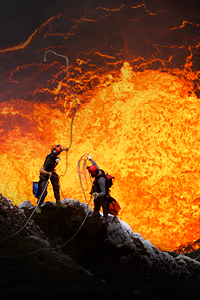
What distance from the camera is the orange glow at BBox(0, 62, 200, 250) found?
6414mm

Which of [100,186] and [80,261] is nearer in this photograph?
→ [80,261]

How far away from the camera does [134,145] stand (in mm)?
6750

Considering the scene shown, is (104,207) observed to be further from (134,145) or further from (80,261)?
(134,145)

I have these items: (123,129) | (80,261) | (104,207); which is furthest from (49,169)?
(123,129)

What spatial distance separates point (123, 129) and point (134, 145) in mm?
605

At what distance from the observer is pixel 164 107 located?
21.8ft

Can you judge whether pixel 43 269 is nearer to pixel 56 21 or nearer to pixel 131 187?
pixel 131 187

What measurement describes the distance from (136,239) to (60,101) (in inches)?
188

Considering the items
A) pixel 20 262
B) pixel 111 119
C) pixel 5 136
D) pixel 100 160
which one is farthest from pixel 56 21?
pixel 20 262

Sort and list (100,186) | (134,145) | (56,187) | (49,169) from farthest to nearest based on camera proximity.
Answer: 1. (134,145)
2. (56,187)
3. (49,169)
4. (100,186)

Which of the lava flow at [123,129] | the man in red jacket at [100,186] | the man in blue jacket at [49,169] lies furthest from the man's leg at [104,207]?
the lava flow at [123,129]

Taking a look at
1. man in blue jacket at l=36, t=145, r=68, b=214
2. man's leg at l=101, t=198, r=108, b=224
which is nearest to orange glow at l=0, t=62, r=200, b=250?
man in blue jacket at l=36, t=145, r=68, b=214

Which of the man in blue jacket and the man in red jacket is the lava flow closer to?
the man in blue jacket

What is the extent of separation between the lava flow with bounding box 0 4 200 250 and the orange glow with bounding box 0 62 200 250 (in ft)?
0.09
